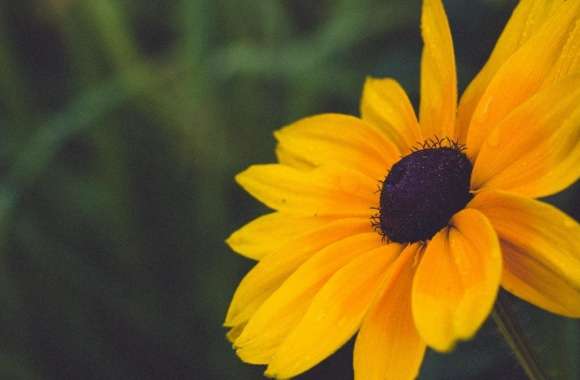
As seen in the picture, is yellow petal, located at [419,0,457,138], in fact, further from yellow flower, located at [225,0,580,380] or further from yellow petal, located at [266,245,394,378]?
yellow petal, located at [266,245,394,378]

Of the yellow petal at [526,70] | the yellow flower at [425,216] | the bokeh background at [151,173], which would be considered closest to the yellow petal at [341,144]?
the yellow flower at [425,216]

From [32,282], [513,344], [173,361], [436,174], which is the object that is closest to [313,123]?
[436,174]

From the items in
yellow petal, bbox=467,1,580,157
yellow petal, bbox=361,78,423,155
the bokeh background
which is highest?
yellow petal, bbox=467,1,580,157

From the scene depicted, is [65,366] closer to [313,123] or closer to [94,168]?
[94,168]

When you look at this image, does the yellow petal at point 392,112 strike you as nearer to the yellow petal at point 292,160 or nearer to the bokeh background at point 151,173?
the yellow petal at point 292,160

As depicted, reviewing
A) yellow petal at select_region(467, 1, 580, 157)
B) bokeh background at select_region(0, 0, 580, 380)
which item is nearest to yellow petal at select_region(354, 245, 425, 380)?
yellow petal at select_region(467, 1, 580, 157)

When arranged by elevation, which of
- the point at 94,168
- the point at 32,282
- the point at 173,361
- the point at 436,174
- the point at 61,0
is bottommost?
the point at 173,361
